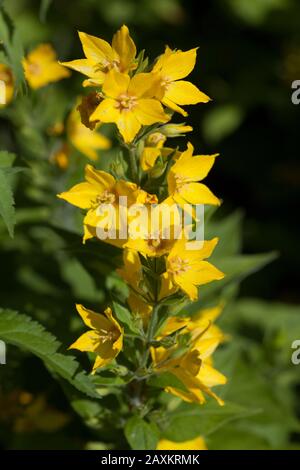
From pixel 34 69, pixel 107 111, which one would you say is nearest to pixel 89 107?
pixel 107 111

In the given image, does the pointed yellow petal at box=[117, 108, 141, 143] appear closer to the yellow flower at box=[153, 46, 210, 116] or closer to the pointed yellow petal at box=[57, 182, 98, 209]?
the yellow flower at box=[153, 46, 210, 116]

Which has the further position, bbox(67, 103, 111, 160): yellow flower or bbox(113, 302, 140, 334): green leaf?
bbox(67, 103, 111, 160): yellow flower

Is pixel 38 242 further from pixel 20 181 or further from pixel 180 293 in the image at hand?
pixel 180 293

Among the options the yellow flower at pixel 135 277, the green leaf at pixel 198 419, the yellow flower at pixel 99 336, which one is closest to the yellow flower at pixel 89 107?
the yellow flower at pixel 135 277

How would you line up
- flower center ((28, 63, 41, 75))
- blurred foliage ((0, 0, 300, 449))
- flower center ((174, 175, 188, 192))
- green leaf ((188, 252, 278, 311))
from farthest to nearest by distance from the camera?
1. flower center ((28, 63, 41, 75))
2. green leaf ((188, 252, 278, 311))
3. blurred foliage ((0, 0, 300, 449))
4. flower center ((174, 175, 188, 192))

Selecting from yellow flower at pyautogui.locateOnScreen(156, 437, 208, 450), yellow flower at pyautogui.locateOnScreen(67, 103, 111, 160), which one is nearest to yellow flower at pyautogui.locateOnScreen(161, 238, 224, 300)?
yellow flower at pyautogui.locateOnScreen(156, 437, 208, 450)

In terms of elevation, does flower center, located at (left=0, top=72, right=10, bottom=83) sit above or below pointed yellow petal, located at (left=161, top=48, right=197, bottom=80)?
above

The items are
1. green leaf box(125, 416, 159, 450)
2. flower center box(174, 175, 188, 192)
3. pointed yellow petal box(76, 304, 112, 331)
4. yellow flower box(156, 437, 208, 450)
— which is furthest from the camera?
yellow flower box(156, 437, 208, 450)

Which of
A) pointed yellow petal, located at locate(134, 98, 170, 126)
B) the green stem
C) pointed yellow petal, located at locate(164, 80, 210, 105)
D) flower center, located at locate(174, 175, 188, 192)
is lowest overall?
flower center, located at locate(174, 175, 188, 192)
